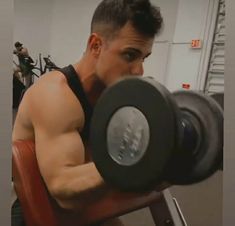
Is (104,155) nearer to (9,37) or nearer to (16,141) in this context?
(9,37)

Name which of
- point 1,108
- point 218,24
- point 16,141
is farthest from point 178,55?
point 1,108

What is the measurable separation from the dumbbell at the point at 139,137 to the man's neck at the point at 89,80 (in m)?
0.32

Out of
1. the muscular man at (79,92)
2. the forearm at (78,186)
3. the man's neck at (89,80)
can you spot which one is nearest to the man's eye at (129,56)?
the muscular man at (79,92)

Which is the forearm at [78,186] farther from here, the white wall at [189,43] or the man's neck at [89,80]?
A: the white wall at [189,43]

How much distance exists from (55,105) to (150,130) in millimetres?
311

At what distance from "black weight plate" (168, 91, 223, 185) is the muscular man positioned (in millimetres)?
179

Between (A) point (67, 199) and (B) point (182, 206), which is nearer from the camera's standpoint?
(A) point (67, 199)

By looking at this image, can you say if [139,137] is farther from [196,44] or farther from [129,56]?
[196,44]

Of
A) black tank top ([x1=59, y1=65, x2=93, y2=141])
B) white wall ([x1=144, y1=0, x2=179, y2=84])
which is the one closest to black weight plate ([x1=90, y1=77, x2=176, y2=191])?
black tank top ([x1=59, y1=65, x2=93, y2=141])

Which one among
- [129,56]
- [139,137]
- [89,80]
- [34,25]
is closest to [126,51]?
[129,56]

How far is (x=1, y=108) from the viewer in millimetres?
405

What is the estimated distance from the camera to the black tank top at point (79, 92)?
0.72 m

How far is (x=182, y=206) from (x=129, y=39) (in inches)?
27.5

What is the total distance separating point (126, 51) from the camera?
0.71 m
